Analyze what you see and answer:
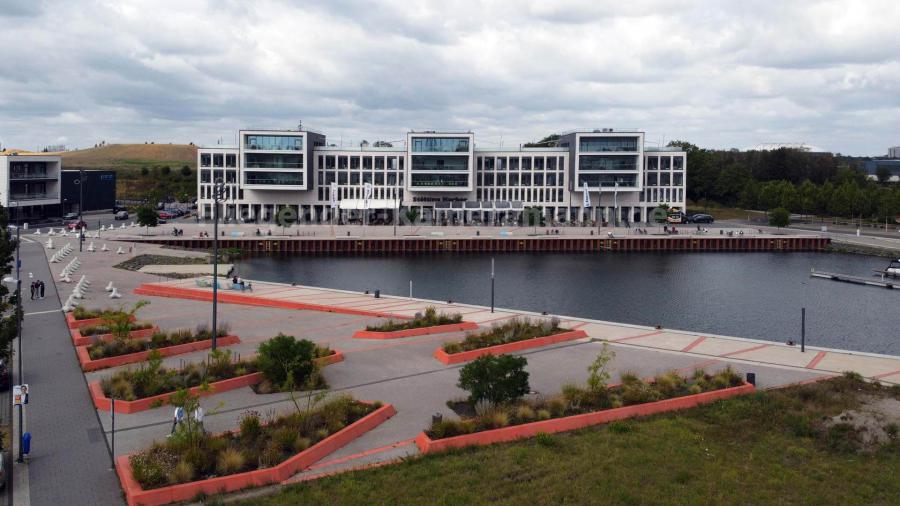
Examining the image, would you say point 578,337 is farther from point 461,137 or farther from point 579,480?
point 461,137

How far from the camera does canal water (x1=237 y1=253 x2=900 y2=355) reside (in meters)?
43.7

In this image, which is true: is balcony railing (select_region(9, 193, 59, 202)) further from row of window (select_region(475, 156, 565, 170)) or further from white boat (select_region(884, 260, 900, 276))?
white boat (select_region(884, 260, 900, 276))

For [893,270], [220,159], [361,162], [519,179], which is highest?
[220,159]

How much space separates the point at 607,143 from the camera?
343ft

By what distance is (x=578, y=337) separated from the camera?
2978cm

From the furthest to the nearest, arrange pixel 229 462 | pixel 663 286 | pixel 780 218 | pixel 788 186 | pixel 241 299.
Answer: pixel 788 186, pixel 780 218, pixel 663 286, pixel 241 299, pixel 229 462

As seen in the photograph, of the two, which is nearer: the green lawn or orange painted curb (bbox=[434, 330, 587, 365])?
the green lawn

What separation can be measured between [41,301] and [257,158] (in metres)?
66.9

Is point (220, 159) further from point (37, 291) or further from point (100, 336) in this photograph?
point (100, 336)

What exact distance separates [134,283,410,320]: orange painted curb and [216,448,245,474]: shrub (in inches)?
748

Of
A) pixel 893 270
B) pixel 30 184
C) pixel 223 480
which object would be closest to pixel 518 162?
pixel 893 270

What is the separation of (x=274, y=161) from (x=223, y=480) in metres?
92.7

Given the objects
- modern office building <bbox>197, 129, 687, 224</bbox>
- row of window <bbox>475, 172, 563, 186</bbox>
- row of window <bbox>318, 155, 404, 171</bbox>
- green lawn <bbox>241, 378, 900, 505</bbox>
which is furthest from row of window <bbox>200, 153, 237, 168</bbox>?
green lawn <bbox>241, 378, 900, 505</bbox>

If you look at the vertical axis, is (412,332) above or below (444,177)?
below
